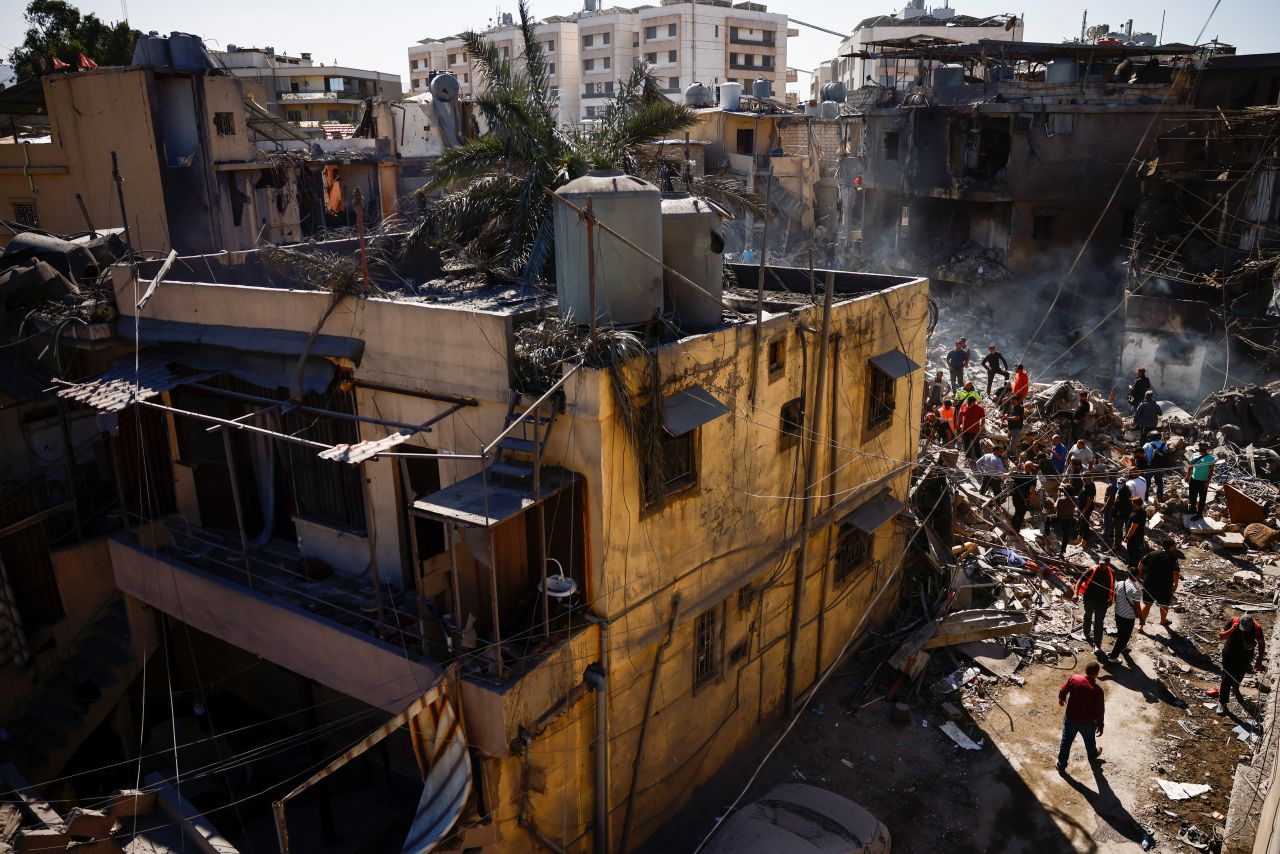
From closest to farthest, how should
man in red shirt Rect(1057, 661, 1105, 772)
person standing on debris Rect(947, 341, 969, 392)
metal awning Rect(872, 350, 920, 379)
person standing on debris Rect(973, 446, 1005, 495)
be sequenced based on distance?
man in red shirt Rect(1057, 661, 1105, 772), metal awning Rect(872, 350, 920, 379), person standing on debris Rect(973, 446, 1005, 495), person standing on debris Rect(947, 341, 969, 392)

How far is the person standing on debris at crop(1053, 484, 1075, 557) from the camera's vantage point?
15.9 meters

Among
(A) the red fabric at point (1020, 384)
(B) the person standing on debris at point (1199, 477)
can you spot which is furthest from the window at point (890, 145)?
(B) the person standing on debris at point (1199, 477)

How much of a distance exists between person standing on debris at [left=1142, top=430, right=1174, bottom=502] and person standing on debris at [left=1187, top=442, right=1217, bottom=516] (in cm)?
61

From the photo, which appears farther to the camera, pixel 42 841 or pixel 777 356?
pixel 777 356

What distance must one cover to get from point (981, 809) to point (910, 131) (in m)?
26.5

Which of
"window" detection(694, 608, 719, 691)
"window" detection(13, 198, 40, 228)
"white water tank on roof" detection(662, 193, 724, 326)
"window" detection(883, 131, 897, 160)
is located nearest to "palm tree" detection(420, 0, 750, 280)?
"white water tank on roof" detection(662, 193, 724, 326)

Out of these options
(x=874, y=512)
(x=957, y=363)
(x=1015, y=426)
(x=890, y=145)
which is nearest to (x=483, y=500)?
(x=874, y=512)

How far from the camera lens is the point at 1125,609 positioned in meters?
13.1

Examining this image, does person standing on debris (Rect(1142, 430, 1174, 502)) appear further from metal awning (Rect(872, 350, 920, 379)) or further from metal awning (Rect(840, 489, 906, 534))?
metal awning (Rect(872, 350, 920, 379))

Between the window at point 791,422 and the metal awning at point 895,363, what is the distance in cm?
166

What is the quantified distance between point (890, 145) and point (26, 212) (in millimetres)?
27519

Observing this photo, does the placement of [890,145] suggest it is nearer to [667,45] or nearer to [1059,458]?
[1059,458]

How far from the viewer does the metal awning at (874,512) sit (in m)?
12.7

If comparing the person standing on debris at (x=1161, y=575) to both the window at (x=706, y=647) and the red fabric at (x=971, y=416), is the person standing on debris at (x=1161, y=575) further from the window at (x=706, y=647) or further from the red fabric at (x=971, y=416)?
the window at (x=706, y=647)
